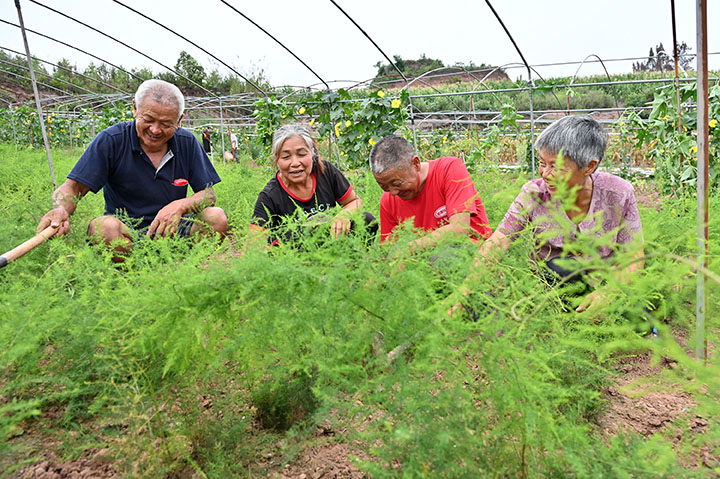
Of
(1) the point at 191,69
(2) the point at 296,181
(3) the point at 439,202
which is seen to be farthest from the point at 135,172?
(1) the point at 191,69

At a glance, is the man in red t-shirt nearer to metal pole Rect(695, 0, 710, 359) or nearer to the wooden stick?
metal pole Rect(695, 0, 710, 359)

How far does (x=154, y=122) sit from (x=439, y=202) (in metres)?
1.70

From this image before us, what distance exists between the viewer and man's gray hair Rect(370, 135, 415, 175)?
235 cm

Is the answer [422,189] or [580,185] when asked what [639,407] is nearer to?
[580,185]

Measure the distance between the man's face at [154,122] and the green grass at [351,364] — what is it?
126cm

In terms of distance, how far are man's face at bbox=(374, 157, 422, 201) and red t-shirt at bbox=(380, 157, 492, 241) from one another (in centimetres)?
8

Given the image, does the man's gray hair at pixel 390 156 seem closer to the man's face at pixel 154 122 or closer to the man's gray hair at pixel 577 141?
the man's gray hair at pixel 577 141

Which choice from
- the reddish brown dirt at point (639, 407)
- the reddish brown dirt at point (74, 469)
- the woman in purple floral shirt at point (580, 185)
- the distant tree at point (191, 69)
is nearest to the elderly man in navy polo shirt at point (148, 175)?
the reddish brown dirt at point (74, 469)

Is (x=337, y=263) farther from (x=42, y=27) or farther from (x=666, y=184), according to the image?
→ (x=42, y=27)

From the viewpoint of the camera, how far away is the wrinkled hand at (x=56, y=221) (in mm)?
2240

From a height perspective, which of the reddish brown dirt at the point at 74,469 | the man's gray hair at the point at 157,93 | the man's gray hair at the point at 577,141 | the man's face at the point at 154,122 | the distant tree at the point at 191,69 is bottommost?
the reddish brown dirt at the point at 74,469

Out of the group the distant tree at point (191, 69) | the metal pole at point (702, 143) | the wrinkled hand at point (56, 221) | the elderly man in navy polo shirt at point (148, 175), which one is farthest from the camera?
the distant tree at point (191, 69)

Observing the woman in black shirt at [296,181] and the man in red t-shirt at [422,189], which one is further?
the woman in black shirt at [296,181]

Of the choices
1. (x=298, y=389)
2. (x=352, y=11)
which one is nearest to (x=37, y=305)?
(x=298, y=389)
